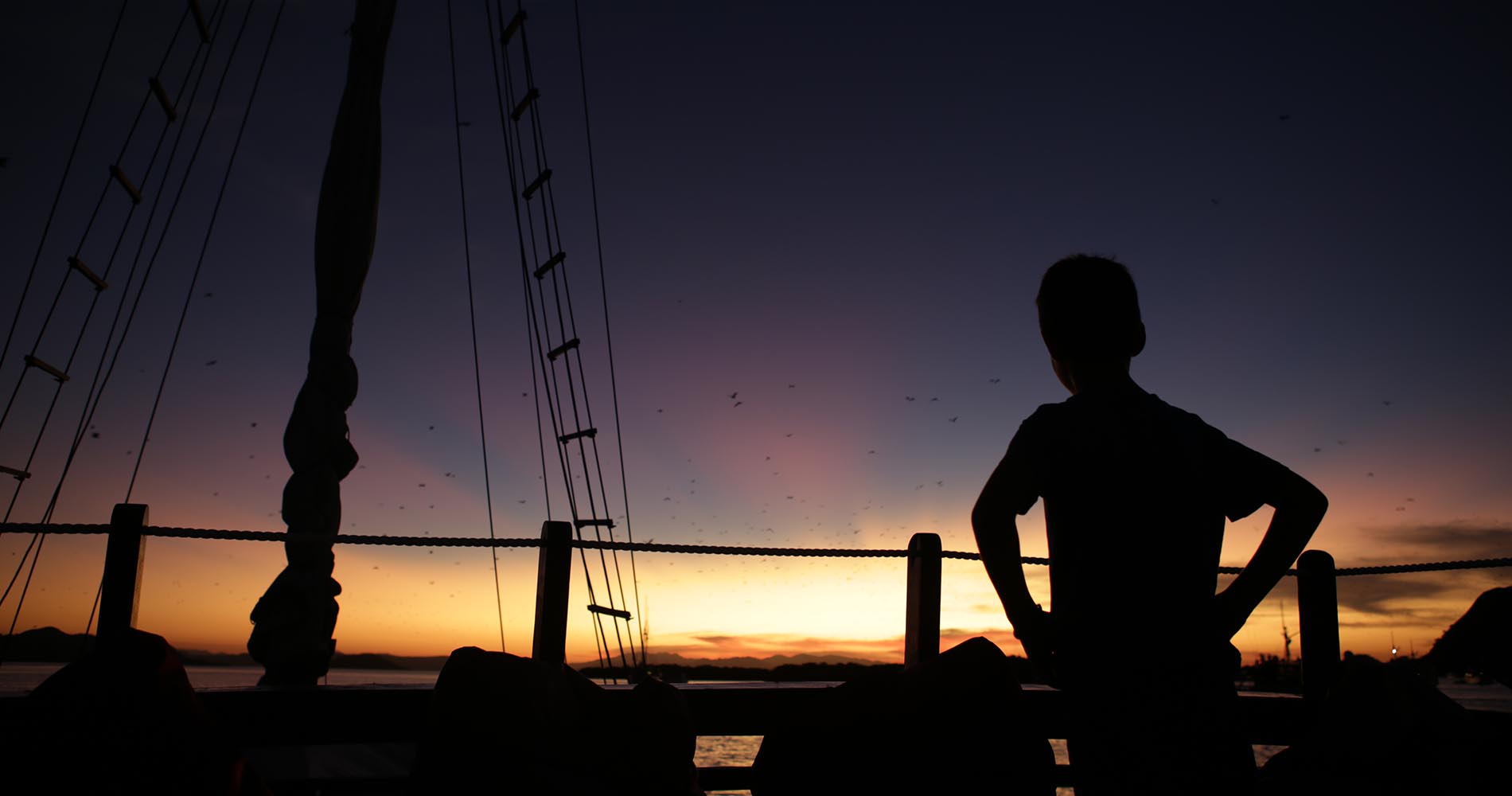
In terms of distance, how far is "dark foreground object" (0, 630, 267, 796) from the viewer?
1.71m

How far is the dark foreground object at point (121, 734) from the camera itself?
5.63 feet

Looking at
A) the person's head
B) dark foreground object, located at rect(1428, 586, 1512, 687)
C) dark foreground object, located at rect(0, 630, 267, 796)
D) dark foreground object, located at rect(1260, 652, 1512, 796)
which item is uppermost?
the person's head

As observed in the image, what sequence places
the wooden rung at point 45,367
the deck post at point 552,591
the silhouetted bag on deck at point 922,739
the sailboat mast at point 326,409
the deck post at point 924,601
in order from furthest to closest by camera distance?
the wooden rung at point 45,367
the sailboat mast at point 326,409
the deck post at point 924,601
the deck post at point 552,591
the silhouetted bag on deck at point 922,739

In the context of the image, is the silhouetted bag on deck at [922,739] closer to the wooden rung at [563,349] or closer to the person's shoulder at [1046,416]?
the person's shoulder at [1046,416]

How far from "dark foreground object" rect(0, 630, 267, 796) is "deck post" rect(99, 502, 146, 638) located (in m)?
0.85

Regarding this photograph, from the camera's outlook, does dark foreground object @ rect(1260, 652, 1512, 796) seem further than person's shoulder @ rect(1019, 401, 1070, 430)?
Yes

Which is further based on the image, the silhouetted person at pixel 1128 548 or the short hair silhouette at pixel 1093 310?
the short hair silhouette at pixel 1093 310

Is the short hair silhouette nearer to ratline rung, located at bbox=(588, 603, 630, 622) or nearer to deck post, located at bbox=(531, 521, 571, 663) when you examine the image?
deck post, located at bbox=(531, 521, 571, 663)

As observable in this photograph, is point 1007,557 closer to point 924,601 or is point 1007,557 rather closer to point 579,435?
point 924,601

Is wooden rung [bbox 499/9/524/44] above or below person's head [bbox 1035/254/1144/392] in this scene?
above

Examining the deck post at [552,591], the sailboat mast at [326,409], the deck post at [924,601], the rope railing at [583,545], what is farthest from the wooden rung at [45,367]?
the deck post at [924,601]

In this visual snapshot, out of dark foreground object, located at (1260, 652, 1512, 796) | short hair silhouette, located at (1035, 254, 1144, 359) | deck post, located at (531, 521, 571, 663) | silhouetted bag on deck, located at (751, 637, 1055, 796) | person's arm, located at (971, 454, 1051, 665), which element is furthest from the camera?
deck post, located at (531, 521, 571, 663)

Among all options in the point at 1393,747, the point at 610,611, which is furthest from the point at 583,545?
the point at 610,611

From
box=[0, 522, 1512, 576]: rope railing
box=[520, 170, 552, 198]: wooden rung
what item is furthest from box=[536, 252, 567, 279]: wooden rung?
box=[0, 522, 1512, 576]: rope railing
